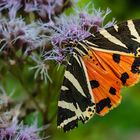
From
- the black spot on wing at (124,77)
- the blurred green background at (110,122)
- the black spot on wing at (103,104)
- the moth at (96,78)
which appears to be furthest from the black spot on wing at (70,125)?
the blurred green background at (110,122)

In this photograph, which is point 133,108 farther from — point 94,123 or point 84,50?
point 84,50

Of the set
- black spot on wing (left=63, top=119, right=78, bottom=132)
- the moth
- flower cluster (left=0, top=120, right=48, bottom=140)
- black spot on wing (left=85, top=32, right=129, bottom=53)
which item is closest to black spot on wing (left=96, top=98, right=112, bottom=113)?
the moth

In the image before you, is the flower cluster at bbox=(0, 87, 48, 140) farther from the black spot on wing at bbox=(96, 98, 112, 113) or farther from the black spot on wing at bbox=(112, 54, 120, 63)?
the black spot on wing at bbox=(112, 54, 120, 63)

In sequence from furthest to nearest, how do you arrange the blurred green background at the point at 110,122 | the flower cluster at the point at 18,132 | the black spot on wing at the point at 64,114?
the blurred green background at the point at 110,122, the flower cluster at the point at 18,132, the black spot on wing at the point at 64,114

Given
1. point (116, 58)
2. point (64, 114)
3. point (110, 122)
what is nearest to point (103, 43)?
point (116, 58)

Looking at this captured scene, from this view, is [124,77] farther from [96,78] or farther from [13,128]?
[13,128]

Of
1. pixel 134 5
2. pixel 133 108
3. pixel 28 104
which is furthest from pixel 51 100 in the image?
pixel 134 5

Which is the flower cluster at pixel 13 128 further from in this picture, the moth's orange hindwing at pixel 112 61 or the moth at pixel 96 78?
the moth's orange hindwing at pixel 112 61
